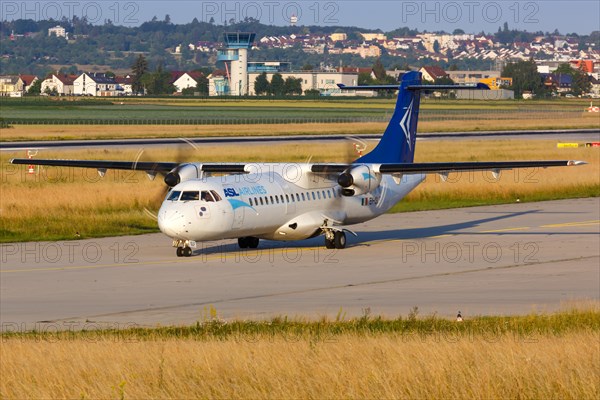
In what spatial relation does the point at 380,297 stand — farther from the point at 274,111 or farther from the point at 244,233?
the point at 274,111

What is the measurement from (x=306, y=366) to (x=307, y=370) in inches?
11.1

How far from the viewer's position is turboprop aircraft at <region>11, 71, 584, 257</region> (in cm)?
3014

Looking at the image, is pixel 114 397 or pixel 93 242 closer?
pixel 114 397

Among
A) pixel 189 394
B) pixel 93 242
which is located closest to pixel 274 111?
pixel 93 242

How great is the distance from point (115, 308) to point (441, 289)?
8205 millimetres

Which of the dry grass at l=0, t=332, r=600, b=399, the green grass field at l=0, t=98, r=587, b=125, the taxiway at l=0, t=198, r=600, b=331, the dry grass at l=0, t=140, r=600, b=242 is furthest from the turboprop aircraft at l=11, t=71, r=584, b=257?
the green grass field at l=0, t=98, r=587, b=125

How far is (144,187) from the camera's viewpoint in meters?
50.5

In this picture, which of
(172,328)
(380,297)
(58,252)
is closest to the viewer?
(172,328)

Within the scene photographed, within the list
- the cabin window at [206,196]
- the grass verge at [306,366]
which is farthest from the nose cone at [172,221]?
the grass verge at [306,366]

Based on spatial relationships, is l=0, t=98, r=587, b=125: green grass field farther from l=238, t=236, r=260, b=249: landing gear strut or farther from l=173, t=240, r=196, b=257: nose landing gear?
l=173, t=240, r=196, b=257: nose landing gear

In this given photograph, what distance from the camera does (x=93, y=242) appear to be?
1407 inches

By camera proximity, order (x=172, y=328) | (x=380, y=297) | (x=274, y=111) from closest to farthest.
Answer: (x=172, y=328)
(x=380, y=297)
(x=274, y=111)

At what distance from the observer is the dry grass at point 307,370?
12.6 m

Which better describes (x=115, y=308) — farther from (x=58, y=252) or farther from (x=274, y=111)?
(x=274, y=111)
